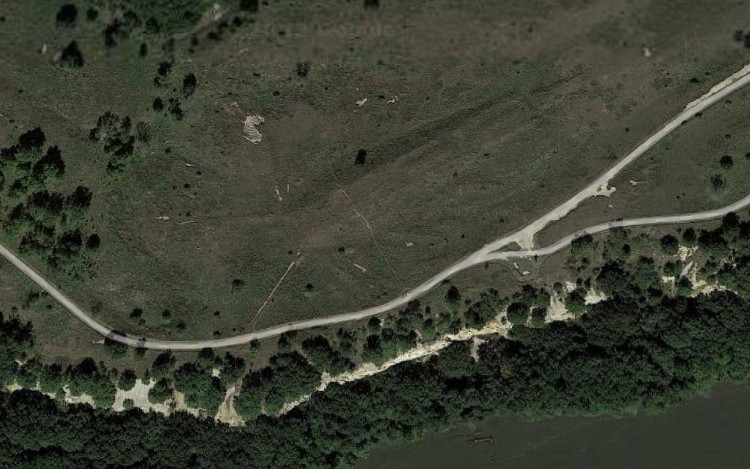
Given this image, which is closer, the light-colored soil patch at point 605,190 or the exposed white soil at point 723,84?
the exposed white soil at point 723,84

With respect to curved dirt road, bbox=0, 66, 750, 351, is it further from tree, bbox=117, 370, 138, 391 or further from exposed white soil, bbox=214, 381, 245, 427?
exposed white soil, bbox=214, 381, 245, 427

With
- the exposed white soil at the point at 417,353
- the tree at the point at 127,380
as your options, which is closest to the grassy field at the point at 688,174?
the exposed white soil at the point at 417,353

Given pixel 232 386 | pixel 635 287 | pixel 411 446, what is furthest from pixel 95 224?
pixel 635 287

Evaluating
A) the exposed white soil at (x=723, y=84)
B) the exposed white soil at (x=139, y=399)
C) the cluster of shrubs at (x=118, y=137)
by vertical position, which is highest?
the exposed white soil at (x=723, y=84)

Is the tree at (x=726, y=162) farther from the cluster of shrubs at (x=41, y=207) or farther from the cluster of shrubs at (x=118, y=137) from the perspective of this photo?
the cluster of shrubs at (x=41, y=207)

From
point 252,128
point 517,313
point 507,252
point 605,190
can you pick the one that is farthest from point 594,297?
point 252,128

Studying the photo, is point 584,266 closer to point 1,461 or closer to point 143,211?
point 143,211

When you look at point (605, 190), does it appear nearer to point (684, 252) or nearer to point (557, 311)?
point (684, 252)
